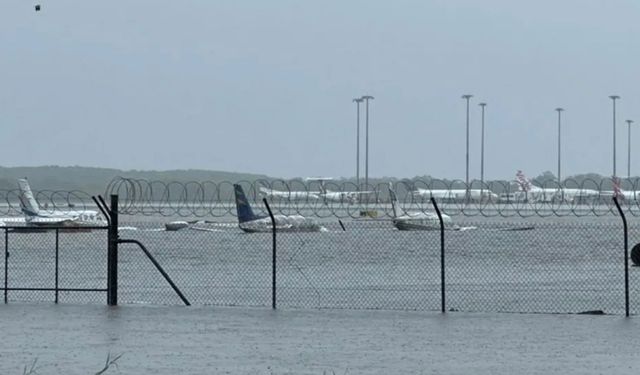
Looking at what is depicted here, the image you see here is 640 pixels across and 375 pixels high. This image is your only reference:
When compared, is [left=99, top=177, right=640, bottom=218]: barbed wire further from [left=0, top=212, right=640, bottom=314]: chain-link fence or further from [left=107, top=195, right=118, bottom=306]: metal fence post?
[left=107, top=195, right=118, bottom=306]: metal fence post

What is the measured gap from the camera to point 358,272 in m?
48.3

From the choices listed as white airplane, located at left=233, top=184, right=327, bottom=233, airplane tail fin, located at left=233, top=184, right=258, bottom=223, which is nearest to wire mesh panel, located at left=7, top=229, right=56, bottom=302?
airplane tail fin, located at left=233, top=184, right=258, bottom=223

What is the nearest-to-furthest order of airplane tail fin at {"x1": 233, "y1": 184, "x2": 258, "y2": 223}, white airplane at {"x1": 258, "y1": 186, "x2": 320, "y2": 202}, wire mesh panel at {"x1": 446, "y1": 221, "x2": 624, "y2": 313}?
wire mesh panel at {"x1": 446, "y1": 221, "x2": 624, "y2": 313} → airplane tail fin at {"x1": 233, "y1": 184, "x2": 258, "y2": 223} → white airplane at {"x1": 258, "y1": 186, "x2": 320, "y2": 202}

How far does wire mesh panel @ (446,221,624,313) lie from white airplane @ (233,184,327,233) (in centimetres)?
1115

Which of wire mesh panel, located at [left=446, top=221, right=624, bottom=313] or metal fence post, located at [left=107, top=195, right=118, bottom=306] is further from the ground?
metal fence post, located at [left=107, top=195, right=118, bottom=306]

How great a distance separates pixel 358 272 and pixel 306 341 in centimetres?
2748

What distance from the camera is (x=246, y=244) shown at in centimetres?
7525

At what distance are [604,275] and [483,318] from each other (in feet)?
74.5

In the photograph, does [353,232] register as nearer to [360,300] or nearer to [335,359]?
[360,300]

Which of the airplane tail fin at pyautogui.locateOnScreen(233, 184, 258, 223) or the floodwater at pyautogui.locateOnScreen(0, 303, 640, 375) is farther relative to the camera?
the airplane tail fin at pyautogui.locateOnScreen(233, 184, 258, 223)

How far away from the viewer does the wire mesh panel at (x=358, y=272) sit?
33844 millimetres

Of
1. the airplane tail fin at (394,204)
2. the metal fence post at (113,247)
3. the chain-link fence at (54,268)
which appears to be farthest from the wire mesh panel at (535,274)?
the airplane tail fin at (394,204)

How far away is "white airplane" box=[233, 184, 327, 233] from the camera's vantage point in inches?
3342

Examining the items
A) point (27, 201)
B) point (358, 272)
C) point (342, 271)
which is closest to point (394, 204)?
point (27, 201)
